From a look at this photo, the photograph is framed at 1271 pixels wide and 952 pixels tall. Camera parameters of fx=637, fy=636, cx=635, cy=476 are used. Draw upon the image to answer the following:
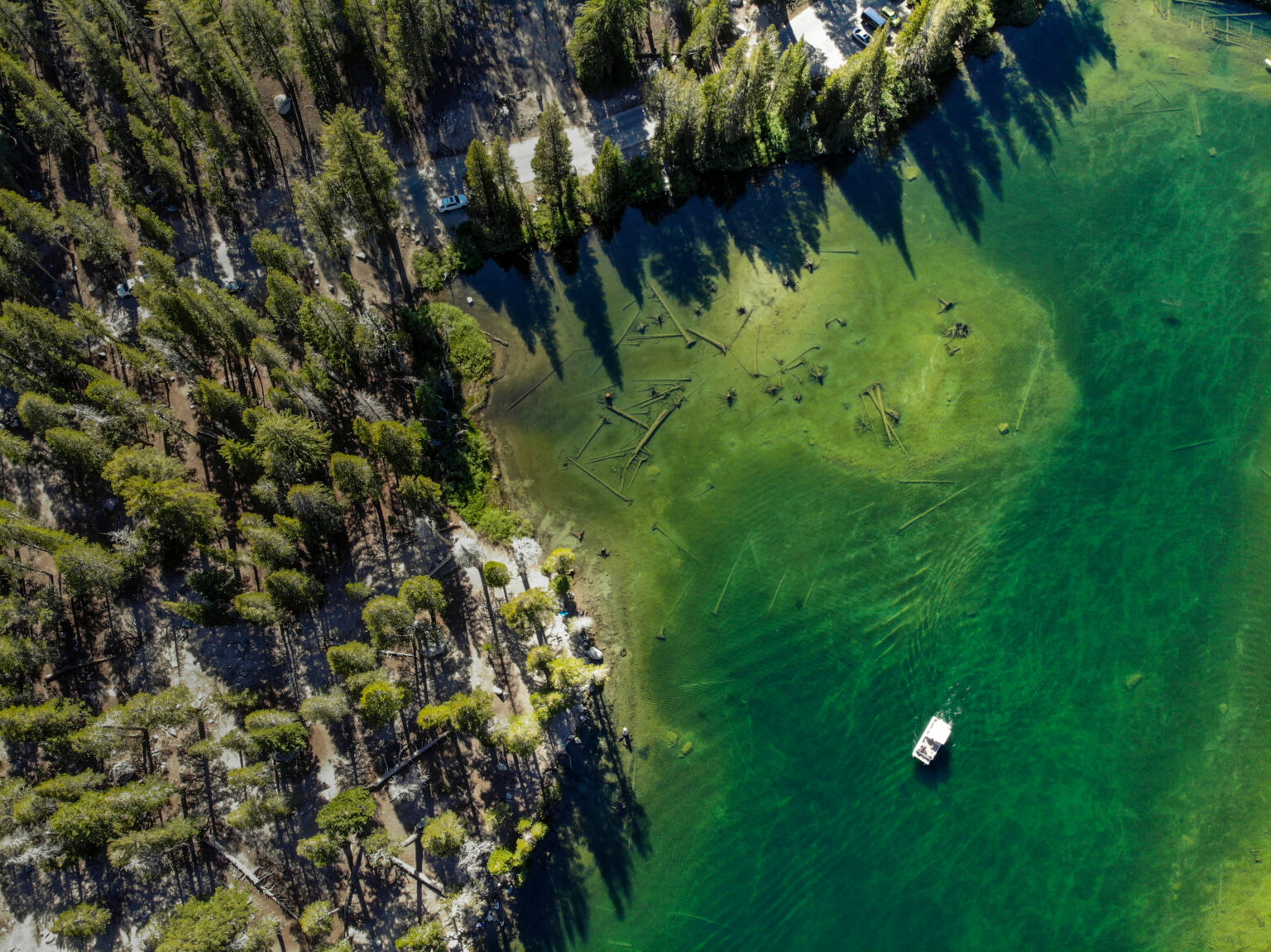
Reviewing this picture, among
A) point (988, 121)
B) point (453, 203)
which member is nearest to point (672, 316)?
point (453, 203)

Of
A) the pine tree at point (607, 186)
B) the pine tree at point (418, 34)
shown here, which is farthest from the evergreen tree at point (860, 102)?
the pine tree at point (418, 34)

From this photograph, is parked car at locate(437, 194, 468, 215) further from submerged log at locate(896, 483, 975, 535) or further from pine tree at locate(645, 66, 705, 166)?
submerged log at locate(896, 483, 975, 535)

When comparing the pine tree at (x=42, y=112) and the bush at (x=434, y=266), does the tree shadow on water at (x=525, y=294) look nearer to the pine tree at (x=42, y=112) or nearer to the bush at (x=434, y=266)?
the bush at (x=434, y=266)

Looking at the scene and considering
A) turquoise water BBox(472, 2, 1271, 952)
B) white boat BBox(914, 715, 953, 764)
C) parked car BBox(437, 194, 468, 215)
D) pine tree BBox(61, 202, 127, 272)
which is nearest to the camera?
white boat BBox(914, 715, 953, 764)

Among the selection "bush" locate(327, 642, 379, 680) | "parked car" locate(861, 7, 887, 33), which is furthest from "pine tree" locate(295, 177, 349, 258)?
"parked car" locate(861, 7, 887, 33)

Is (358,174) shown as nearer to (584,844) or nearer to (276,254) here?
(276,254)
